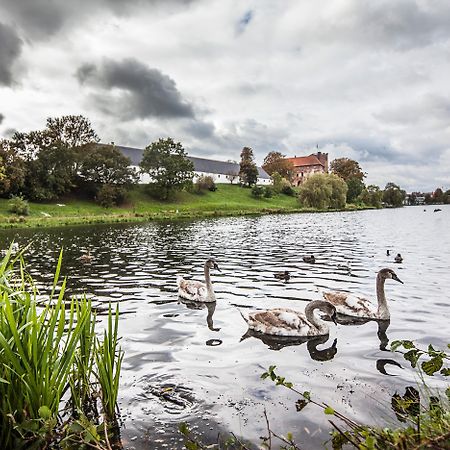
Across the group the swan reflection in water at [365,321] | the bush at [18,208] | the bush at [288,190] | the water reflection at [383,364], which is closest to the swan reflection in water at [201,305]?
the swan reflection in water at [365,321]

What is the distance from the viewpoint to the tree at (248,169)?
121 meters

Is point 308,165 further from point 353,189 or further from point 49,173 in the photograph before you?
point 49,173

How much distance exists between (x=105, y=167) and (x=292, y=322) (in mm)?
76015

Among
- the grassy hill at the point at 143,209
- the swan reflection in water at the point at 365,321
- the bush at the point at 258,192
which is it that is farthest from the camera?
the bush at the point at 258,192

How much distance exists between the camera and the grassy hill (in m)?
53.2

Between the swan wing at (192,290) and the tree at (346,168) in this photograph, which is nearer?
the swan wing at (192,290)

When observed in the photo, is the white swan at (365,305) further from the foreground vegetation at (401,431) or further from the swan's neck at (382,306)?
the foreground vegetation at (401,431)

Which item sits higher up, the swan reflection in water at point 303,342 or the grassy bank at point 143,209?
the grassy bank at point 143,209

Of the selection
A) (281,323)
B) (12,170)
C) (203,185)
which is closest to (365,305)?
(281,323)

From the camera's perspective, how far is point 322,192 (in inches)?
3428

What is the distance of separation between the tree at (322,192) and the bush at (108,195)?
41.4 m

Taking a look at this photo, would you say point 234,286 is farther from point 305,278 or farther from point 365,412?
point 365,412

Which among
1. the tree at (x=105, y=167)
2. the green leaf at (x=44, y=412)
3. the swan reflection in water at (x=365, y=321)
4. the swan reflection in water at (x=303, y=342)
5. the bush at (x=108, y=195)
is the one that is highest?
the tree at (x=105, y=167)

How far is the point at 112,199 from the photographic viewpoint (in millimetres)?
75625
